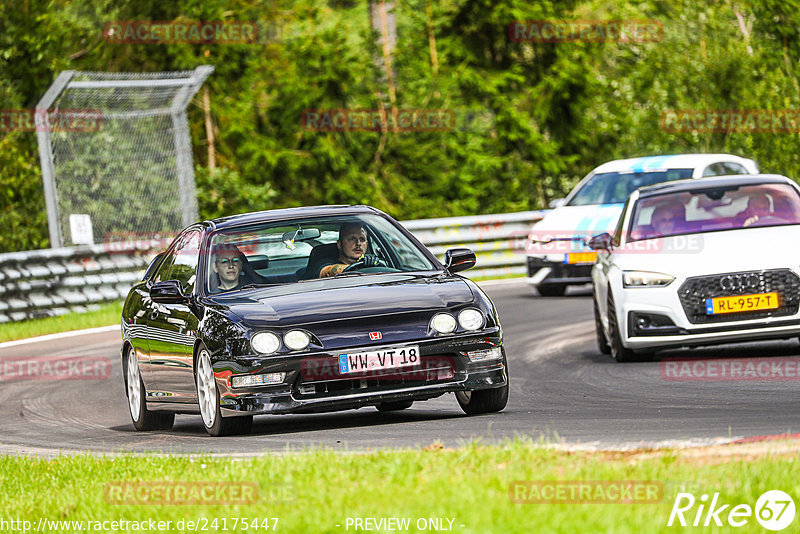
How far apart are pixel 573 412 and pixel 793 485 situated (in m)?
3.70

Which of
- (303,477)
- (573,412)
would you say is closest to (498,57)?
(573,412)

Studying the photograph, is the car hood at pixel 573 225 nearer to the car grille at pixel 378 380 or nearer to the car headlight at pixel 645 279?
the car headlight at pixel 645 279

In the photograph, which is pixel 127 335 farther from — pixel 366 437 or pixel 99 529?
pixel 99 529

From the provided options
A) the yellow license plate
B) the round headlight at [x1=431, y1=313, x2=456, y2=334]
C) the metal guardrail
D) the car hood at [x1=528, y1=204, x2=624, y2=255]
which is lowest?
the metal guardrail

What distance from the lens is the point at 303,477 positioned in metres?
6.88

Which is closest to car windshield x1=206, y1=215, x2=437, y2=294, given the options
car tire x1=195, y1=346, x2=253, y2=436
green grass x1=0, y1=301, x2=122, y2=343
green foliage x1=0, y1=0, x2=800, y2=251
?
car tire x1=195, y1=346, x2=253, y2=436

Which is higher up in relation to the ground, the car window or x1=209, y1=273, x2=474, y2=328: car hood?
x1=209, y1=273, x2=474, y2=328: car hood

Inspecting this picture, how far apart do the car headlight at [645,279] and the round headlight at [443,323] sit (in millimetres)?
3677

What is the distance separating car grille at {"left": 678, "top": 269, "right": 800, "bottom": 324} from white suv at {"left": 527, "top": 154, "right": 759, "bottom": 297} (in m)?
7.85

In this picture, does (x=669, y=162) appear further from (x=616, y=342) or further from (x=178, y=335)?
(x=178, y=335)

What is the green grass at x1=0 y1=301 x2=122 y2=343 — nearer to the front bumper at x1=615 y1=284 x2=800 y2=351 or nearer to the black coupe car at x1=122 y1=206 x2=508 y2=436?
the black coupe car at x1=122 y1=206 x2=508 y2=436

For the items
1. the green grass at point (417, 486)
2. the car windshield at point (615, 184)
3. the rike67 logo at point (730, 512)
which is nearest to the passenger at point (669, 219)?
the green grass at point (417, 486)

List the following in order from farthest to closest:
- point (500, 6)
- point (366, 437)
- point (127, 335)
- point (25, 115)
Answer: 1. point (500, 6)
2. point (25, 115)
3. point (127, 335)
4. point (366, 437)

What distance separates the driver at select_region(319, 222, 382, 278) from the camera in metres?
10.3
